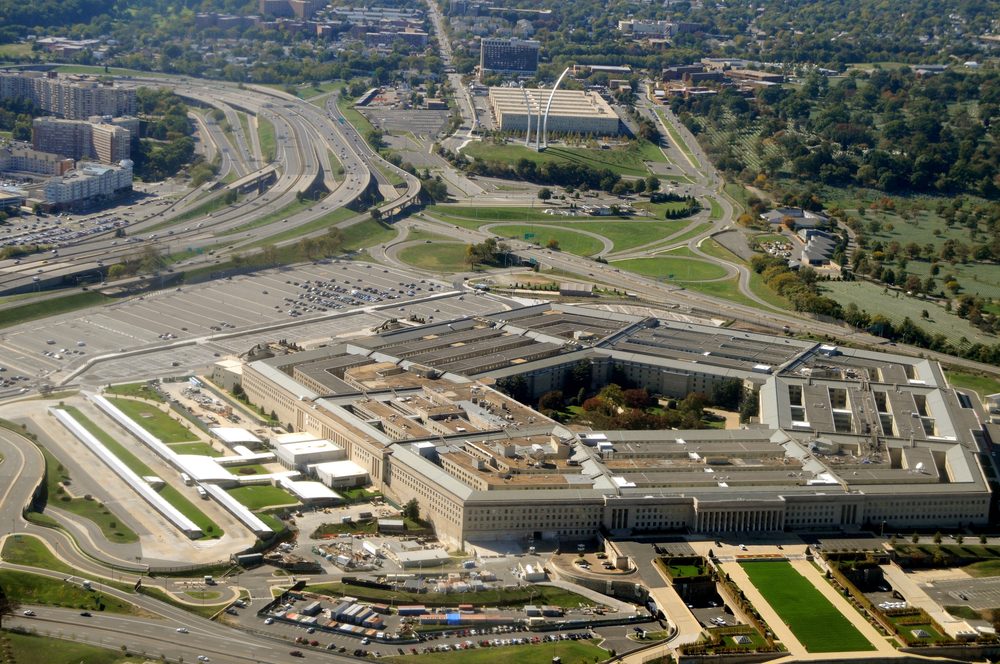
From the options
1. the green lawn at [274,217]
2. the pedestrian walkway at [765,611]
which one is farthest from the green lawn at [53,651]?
the green lawn at [274,217]

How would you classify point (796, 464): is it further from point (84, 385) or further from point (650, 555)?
point (84, 385)

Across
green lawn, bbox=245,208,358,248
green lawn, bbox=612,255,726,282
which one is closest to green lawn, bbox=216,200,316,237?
green lawn, bbox=245,208,358,248

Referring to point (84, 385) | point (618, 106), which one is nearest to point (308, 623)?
point (84, 385)

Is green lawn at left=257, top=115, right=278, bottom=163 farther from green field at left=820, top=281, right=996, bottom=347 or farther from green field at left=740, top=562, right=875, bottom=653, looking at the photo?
green field at left=740, top=562, right=875, bottom=653

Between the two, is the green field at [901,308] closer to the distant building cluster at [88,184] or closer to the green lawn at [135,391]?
the green lawn at [135,391]

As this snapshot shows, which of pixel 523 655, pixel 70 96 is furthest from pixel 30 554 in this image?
pixel 70 96

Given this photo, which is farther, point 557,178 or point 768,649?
point 557,178

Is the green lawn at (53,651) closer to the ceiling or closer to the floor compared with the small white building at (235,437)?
closer to the ceiling
